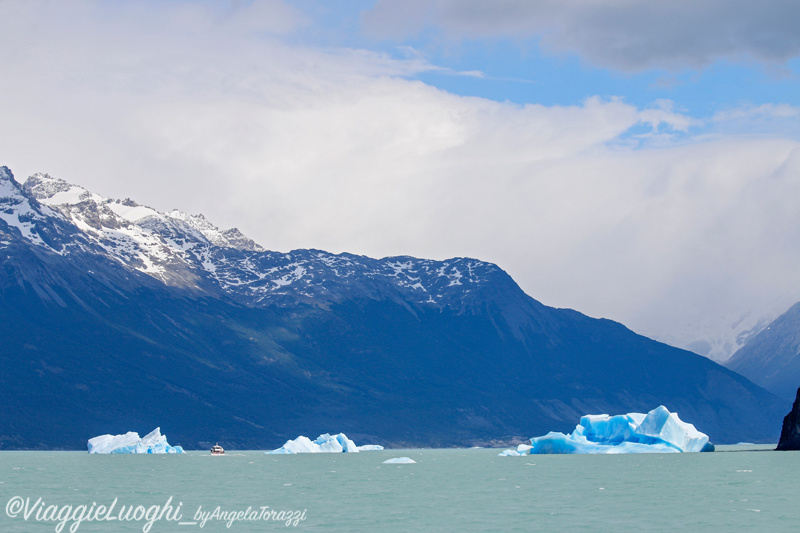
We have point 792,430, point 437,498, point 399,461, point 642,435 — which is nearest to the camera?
point 437,498

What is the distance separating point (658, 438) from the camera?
188250mm

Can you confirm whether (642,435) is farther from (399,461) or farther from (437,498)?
(437,498)

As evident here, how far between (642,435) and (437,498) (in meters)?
106

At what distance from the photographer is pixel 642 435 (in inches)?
7446

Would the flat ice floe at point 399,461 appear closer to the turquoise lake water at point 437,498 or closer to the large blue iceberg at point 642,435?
the large blue iceberg at point 642,435

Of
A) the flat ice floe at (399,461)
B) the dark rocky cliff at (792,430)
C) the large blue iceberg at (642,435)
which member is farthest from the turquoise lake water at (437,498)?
the flat ice floe at (399,461)

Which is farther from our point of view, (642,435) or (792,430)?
(642,435)

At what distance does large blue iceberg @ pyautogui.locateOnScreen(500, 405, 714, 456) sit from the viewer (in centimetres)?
18500

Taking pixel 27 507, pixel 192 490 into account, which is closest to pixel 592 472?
pixel 192 490

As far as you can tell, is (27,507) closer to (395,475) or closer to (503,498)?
(503,498)

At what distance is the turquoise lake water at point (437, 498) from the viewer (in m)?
69.4

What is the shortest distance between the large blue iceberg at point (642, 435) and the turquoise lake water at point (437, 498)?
4288 centimetres

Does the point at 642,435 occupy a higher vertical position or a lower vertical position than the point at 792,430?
higher

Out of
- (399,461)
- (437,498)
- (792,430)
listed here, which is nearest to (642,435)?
(792,430)
